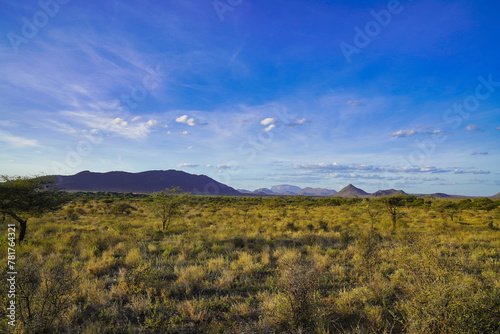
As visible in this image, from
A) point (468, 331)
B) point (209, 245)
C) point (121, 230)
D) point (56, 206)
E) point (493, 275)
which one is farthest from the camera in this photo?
point (121, 230)

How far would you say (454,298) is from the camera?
13.2 ft

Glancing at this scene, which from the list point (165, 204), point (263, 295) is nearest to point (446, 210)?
point (165, 204)

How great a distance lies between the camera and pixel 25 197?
458 inches

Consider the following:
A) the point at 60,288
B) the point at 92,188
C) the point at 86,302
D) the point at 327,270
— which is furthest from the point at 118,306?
the point at 92,188

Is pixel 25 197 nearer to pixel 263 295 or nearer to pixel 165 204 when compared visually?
pixel 165 204

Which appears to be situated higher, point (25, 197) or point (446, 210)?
point (25, 197)

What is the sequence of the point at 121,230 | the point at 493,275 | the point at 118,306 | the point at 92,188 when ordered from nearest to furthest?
the point at 118,306
the point at 493,275
the point at 121,230
the point at 92,188

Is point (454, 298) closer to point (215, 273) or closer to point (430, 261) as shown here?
point (430, 261)

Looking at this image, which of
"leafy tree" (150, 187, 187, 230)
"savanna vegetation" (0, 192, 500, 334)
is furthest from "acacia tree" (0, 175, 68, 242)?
"leafy tree" (150, 187, 187, 230)

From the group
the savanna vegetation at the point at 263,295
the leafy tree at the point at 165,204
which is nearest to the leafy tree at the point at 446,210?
the savanna vegetation at the point at 263,295

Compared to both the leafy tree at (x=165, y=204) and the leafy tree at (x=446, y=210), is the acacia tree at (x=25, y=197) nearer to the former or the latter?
the leafy tree at (x=165, y=204)

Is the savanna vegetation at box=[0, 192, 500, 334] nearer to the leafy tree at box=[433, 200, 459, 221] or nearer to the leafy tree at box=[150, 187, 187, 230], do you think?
the leafy tree at box=[150, 187, 187, 230]

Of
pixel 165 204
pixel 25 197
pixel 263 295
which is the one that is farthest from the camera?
pixel 165 204

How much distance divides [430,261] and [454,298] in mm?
735
